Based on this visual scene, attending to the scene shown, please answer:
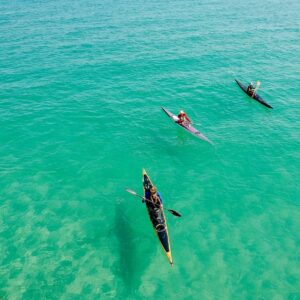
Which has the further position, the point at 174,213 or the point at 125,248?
the point at 174,213

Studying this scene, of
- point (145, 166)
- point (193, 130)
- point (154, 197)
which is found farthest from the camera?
point (193, 130)

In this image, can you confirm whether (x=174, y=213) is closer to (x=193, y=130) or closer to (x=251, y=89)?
(x=193, y=130)

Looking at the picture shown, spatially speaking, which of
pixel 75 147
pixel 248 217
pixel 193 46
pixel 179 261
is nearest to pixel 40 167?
pixel 75 147

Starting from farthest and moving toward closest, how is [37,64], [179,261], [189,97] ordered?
1. [37,64]
2. [189,97]
3. [179,261]

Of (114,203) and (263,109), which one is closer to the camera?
(114,203)

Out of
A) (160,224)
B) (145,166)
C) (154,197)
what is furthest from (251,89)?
(160,224)

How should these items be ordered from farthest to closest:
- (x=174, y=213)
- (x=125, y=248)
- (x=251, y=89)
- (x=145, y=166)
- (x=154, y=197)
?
(x=251, y=89) < (x=145, y=166) < (x=154, y=197) < (x=174, y=213) < (x=125, y=248)

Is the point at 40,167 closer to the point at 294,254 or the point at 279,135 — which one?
the point at 294,254

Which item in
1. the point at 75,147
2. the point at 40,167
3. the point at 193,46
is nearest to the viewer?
the point at 40,167
